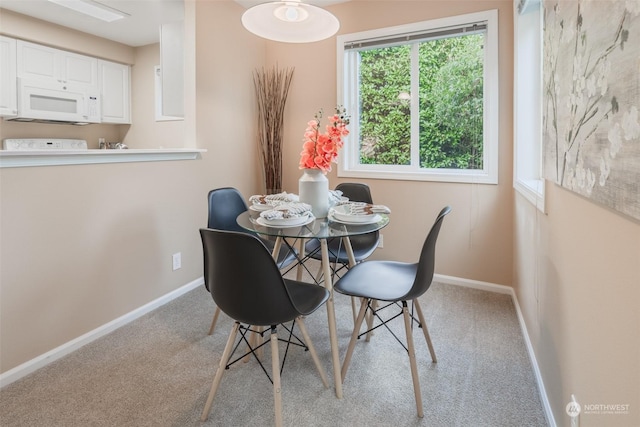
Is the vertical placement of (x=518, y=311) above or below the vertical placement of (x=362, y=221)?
below

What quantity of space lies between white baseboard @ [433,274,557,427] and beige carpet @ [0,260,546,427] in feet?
0.12

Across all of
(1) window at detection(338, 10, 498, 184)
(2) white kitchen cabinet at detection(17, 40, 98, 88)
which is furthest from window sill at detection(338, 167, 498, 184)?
(2) white kitchen cabinet at detection(17, 40, 98, 88)

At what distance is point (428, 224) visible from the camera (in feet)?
10.1

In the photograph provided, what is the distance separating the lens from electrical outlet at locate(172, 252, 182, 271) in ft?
9.02

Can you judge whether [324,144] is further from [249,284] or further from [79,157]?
[79,157]

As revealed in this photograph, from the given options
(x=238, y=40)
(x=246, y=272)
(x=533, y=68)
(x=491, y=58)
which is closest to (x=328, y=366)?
(x=246, y=272)

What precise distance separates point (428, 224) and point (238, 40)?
241 centimetres

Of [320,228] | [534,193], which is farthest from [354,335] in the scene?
[534,193]

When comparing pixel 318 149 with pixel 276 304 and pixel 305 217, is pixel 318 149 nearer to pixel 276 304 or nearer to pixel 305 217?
pixel 305 217

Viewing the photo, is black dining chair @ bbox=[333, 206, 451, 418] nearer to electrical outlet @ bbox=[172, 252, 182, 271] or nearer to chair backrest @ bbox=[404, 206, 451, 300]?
chair backrest @ bbox=[404, 206, 451, 300]

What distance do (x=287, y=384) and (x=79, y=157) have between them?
5.58ft

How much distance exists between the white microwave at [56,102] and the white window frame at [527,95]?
4434 mm

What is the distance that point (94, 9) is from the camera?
10.6ft

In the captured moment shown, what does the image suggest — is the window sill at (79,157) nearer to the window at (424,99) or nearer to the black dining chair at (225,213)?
the black dining chair at (225,213)
